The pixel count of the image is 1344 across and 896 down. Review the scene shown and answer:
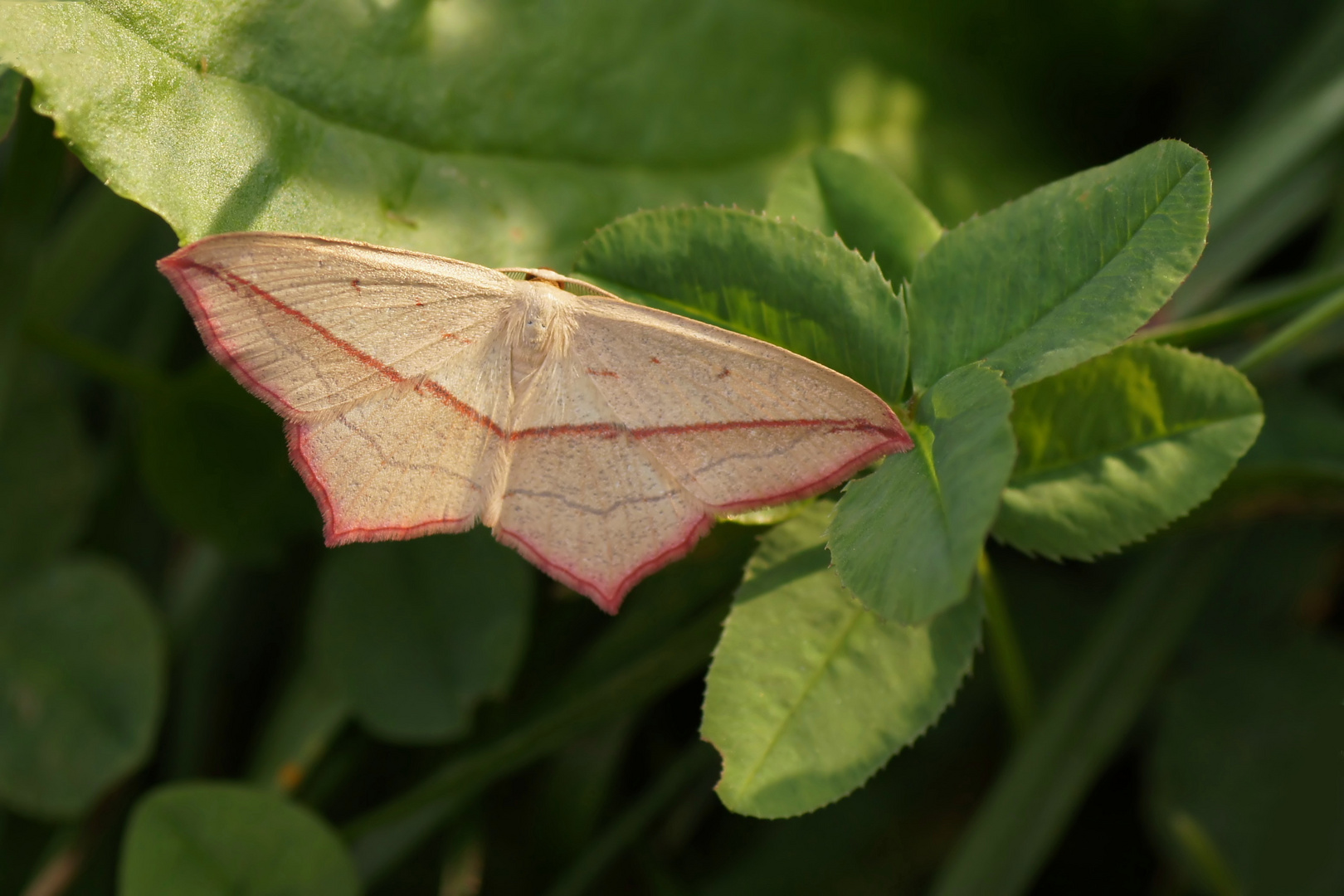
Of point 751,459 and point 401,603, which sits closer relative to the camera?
point 751,459

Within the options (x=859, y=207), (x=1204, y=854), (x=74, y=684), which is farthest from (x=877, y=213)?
(x=74, y=684)

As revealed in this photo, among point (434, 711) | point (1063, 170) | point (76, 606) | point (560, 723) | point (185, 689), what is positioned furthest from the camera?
point (1063, 170)

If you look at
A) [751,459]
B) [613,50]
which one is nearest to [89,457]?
[613,50]

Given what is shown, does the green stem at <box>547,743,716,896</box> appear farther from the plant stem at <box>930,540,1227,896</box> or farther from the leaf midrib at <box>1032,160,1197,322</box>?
the leaf midrib at <box>1032,160,1197,322</box>

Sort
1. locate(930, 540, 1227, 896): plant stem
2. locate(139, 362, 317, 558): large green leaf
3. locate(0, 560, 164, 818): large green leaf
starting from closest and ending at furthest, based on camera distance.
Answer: locate(930, 540, 1227, 896): plant stem
locate(0, 560, 164, 818): large green leaf
locate(139, 362, 317, 558): large green leaf

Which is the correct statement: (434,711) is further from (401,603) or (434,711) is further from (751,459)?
(751,459)

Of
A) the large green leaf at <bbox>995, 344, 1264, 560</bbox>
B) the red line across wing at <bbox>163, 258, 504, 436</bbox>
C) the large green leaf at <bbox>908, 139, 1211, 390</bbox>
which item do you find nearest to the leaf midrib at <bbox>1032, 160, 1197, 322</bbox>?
the large green leaf at <bbox>908, 139, 1211, 390</bbox>
